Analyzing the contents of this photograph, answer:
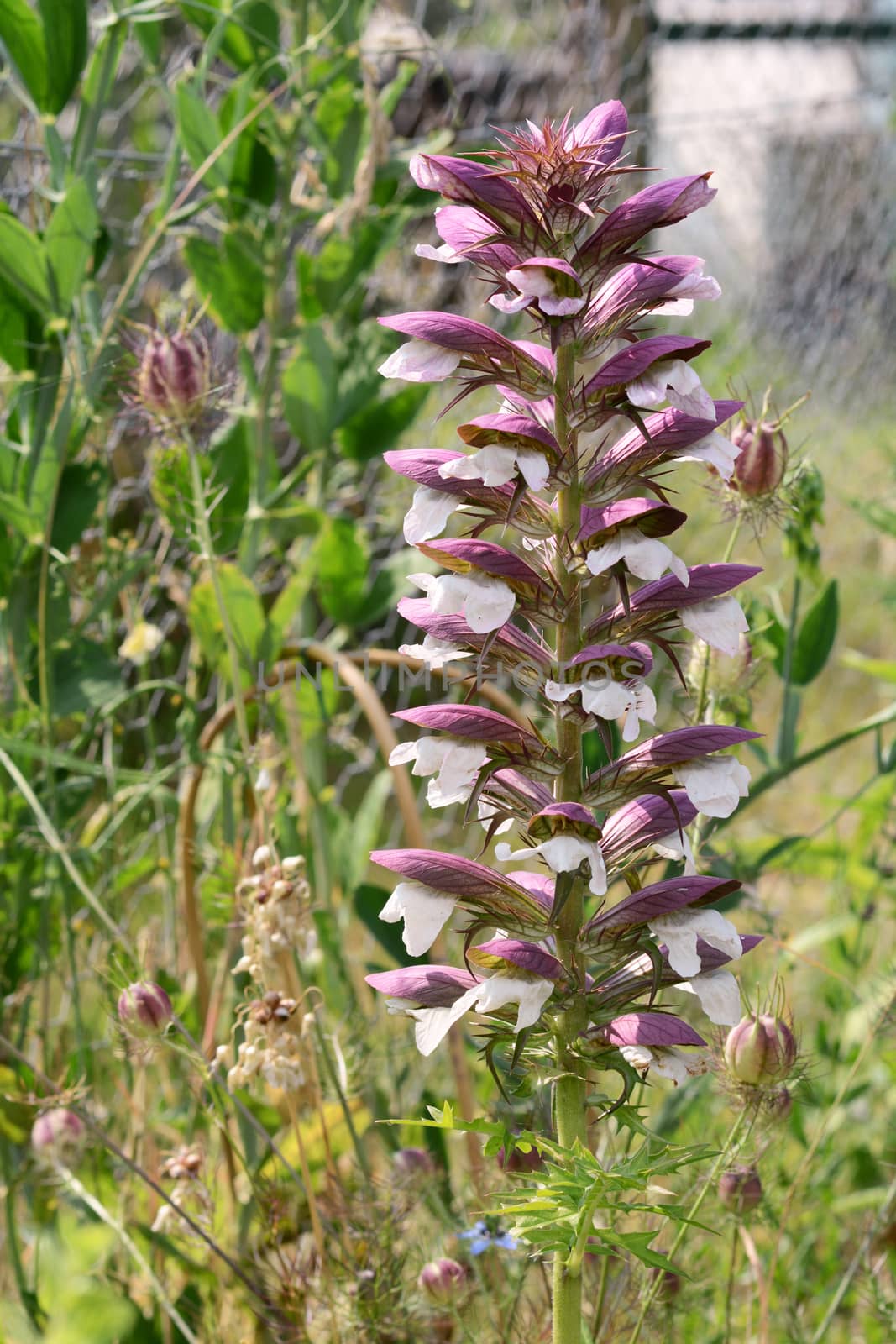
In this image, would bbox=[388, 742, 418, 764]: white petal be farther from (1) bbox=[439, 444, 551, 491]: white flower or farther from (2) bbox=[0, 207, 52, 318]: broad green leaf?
(2) bbox=[0, 207, 52, 318]: broad green leaf

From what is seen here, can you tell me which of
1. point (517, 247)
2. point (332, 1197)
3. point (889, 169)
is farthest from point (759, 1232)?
point (889, 169)

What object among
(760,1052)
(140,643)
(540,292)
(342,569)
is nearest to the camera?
(540,292)

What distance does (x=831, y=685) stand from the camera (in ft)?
11.7

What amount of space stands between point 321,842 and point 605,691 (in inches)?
32.0

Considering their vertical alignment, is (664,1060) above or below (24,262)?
below

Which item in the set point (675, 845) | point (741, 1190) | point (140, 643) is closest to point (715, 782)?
point (675, 845)

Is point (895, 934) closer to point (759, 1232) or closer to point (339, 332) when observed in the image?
point (759, 1232)

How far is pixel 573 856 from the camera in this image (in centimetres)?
58

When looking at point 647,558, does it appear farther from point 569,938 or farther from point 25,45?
point 25,45

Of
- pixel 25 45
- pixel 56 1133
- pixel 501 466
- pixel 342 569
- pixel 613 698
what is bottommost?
pixel 56 1133

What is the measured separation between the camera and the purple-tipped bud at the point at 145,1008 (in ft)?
2.73

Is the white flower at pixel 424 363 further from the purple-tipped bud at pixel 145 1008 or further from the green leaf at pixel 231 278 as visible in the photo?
the green leaf at pixel 231 278

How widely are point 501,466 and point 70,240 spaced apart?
0.73 m

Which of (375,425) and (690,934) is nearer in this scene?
(690,934)
